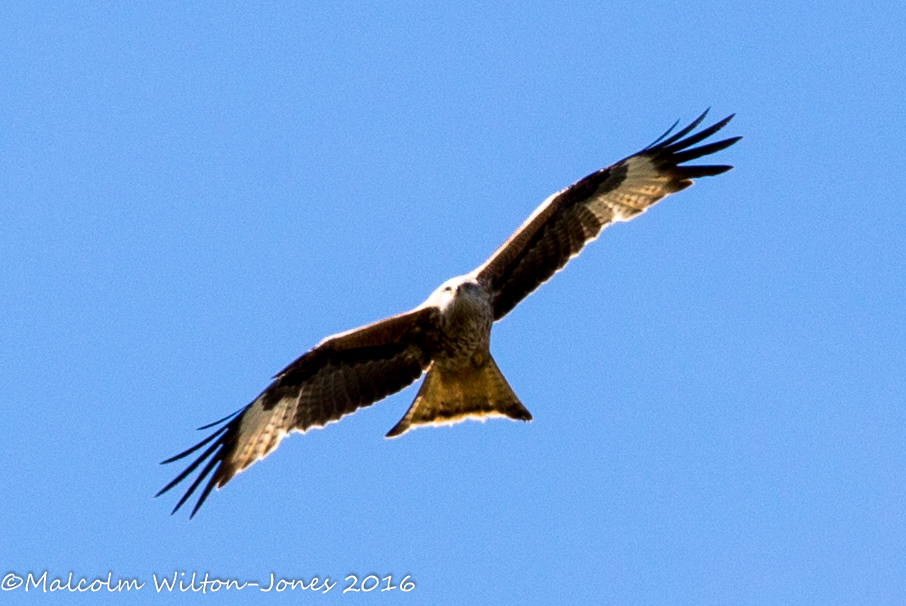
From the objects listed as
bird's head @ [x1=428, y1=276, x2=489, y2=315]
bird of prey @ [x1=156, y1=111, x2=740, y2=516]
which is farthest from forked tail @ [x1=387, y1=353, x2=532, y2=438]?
bird's head @ [x1=428, y1=276, x2=489, y2=315]

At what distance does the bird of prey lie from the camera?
748 centimetres

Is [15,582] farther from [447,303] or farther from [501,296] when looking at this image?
[501,296]

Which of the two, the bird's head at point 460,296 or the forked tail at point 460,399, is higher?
the bird's head at point 460,296

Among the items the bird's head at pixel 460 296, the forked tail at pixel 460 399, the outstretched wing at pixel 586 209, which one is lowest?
the forked tail at pixel 460 399

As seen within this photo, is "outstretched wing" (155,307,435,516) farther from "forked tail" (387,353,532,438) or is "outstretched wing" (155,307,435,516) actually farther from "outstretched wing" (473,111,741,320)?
"outstretched wing" (473,111,741,320)

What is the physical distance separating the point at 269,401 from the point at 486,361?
1.66m

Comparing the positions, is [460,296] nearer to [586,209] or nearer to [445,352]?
[445,352]

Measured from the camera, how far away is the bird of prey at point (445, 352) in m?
7.48

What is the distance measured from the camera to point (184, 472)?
285 inches

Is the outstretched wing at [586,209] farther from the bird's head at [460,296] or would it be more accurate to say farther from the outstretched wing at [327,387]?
the outstretched wing at [327,387]

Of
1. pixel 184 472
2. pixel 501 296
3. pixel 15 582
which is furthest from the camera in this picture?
pixel 501 296

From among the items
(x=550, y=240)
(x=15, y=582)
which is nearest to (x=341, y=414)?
(x=550, y=240)

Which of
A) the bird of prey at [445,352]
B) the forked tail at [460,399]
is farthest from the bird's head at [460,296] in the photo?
the forked tail at [460,399]

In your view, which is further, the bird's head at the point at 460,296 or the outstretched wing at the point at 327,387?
the outstretched wing at the point at 327,387
